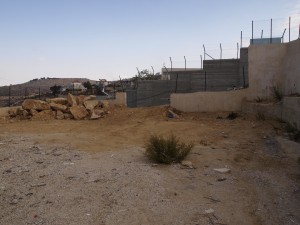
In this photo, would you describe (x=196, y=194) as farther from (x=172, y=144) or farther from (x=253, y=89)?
(x=253, y=89)

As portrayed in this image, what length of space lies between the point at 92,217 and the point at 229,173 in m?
3.34

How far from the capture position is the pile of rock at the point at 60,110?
707 inches

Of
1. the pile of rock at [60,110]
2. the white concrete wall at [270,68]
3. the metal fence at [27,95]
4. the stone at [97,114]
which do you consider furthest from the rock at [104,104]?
the white concrete wall at [270,68]

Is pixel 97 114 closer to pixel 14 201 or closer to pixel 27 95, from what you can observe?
pixel 14 201

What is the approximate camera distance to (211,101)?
17312 mm

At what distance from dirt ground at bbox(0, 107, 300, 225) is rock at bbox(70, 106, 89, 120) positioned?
4760mm

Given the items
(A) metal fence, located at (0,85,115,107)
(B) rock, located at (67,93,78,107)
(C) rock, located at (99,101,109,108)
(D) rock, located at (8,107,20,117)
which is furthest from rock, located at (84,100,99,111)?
(A) metal fence, located at (0,85,115,107)

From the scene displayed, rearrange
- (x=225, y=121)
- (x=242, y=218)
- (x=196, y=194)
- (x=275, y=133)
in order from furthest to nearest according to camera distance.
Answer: (x=225, y=121) → (x=275, y=133) → (x=196, y=194) → (x=242, y=218)

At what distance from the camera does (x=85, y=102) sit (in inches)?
754

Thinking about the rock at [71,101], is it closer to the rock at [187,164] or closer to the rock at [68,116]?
the rock at [68,116]

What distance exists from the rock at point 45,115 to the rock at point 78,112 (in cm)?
100

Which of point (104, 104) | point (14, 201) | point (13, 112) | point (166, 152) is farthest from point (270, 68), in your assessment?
point (13, 112)

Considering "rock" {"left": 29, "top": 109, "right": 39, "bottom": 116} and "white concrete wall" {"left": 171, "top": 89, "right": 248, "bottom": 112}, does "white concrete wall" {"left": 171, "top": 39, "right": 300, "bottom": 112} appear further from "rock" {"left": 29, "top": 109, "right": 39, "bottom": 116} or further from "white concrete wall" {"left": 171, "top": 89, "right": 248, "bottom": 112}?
"rock" {"left": 29, "top": 109, "right": 39, "bottom": 116}

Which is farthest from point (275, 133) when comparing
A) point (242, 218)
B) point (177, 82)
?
point (177, 82)
